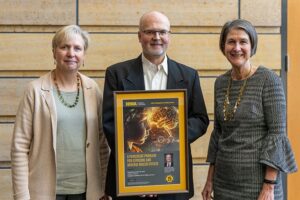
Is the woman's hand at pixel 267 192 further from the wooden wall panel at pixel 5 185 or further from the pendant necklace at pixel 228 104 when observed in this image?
the wooden wall panel at pixel 5 185

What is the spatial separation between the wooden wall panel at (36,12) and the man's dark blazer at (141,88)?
4.33 ft

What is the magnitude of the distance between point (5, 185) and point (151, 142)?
1.94 metres

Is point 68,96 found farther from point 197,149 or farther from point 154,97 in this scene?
point 197,149

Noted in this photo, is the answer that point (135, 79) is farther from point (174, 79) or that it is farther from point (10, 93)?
point (10, 93)

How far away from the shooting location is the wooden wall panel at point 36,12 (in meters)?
3.70

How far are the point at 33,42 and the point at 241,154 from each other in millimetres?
2243

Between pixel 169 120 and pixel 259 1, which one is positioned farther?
pixel 259 1

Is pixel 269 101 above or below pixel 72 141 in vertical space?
above

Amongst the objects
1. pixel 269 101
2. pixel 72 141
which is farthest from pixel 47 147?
pixel 269 101

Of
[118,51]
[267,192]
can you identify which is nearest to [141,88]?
[267,192]

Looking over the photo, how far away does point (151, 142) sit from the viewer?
2.46 m

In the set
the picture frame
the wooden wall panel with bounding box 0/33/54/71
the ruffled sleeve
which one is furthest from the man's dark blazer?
the wooden wall panel with bounding box 0/33/54/71

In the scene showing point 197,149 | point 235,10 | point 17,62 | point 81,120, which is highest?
point 235,10

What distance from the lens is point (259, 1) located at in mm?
3902
